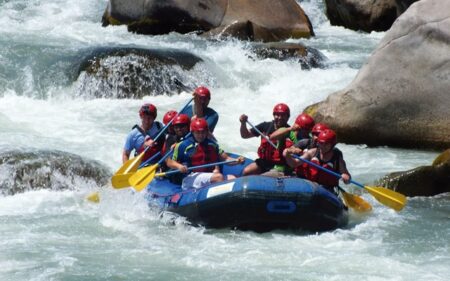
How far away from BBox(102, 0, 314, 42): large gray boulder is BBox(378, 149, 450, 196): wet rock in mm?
7991

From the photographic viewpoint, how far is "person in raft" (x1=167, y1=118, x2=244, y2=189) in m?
7.95

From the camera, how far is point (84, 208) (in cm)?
843

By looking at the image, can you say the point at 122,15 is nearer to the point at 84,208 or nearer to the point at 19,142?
the point at 19,142

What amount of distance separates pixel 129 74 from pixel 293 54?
2.95 meters

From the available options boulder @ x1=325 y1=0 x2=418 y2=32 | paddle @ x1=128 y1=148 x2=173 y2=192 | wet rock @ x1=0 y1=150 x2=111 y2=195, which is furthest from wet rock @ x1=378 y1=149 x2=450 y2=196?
boulder @ x1=325 y1=0 x2=418 y2=32

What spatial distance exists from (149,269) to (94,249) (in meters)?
0.67

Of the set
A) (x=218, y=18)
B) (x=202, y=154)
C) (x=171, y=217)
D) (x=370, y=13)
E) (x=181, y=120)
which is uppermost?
(x=370, y=13)

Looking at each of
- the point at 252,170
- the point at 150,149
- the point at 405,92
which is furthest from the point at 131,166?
the point at 405,92

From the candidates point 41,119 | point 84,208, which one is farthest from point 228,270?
point 41,119

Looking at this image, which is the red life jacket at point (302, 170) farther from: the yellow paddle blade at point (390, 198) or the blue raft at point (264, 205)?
the yellow paddle blade at point (390, 198)

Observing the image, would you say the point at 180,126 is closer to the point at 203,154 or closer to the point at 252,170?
the point at 203,154

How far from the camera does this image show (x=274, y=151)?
319 inches

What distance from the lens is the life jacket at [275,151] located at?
8.06 metres

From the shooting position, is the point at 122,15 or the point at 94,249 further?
the point at 122,15
